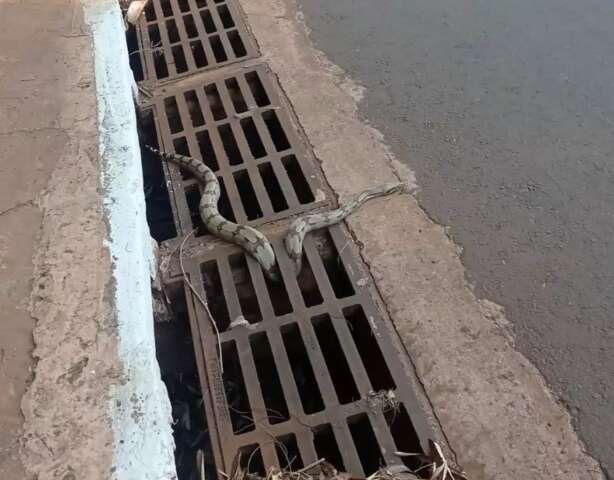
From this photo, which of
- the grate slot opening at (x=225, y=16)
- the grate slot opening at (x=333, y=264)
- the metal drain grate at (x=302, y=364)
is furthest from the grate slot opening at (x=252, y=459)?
the grate slot opening at (x=225, y=16)

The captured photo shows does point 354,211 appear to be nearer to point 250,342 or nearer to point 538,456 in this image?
point 250,342

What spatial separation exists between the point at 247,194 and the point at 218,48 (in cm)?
144

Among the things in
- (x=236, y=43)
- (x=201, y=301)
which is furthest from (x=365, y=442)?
(x=236, y=43)

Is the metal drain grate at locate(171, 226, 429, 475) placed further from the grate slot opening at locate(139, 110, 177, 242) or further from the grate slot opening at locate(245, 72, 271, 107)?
the grate slot opening at locate(245, 72, 271, 107)

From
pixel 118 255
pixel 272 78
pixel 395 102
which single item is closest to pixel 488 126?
pixel 395 102

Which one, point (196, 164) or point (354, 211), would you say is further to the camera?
point (196, 164)

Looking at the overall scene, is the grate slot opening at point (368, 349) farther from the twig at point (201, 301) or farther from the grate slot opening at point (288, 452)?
the twig at point (201, 301)

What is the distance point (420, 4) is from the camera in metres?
4.71

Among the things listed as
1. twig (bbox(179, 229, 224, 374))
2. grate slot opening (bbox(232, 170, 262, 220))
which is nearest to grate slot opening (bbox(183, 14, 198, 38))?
grate slot opening (bbox(232, 170, 262, 220))

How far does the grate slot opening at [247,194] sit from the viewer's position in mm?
3719

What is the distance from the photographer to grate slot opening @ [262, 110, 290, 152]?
3.88m

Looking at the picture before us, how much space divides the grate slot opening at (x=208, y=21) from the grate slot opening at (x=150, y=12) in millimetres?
420

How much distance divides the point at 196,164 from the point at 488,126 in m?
1.61

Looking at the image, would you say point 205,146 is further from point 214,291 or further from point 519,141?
point 519,141
